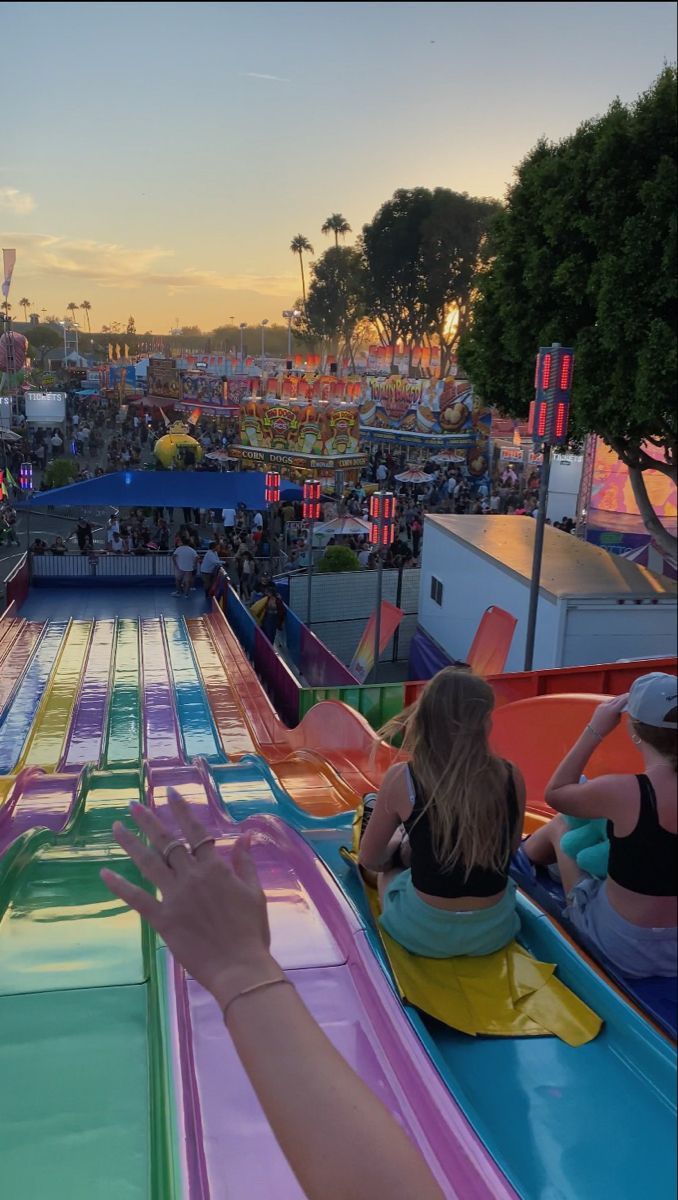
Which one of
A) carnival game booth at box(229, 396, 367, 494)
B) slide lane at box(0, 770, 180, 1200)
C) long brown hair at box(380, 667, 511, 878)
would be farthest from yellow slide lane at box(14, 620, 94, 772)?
carnival game booth at box(229, 396, 367, 494)

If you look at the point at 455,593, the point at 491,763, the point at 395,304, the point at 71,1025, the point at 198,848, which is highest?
the point at 395,304

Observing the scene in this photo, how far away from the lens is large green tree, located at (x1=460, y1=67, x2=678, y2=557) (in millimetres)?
11109

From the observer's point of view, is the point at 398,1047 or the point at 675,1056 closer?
the point at 675,1056

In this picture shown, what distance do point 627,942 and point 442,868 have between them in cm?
55

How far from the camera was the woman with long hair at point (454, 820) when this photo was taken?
2350 millimetres

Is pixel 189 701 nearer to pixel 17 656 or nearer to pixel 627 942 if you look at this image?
pixel 17 656

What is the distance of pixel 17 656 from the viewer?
39.3 feet

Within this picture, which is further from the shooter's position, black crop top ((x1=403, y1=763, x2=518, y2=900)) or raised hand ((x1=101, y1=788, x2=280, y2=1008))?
black crop top ((x1=403, y1=763, x2=518, y2=900))

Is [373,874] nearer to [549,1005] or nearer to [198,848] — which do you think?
[549,1005]

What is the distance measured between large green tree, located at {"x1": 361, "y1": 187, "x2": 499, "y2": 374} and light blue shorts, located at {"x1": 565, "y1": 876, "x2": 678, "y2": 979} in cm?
4572

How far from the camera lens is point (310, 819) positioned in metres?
4.48

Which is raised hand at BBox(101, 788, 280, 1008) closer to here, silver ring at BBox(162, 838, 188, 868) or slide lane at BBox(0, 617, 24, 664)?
silver ring at BBox(162, 838, 188, 868)

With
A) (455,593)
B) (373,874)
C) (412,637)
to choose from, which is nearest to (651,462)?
(455,593)

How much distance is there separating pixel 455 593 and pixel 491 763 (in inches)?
419
